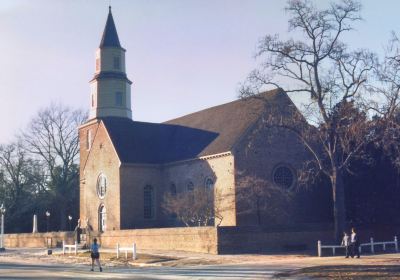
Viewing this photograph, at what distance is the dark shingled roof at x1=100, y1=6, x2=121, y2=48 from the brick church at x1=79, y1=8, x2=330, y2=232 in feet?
0.34

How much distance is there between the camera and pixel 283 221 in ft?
155

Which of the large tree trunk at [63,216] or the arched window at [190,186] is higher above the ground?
the arched window at [190,186]

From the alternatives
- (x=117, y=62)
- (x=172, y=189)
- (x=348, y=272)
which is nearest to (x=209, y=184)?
(x=172, y=189)

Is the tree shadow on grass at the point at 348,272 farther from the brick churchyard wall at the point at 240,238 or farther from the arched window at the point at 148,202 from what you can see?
the arched window at the point at 148,202

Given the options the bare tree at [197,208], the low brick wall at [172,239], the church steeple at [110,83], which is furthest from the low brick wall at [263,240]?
the church steeple at [110,83]

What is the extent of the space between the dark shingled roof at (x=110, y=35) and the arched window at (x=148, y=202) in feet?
51.2

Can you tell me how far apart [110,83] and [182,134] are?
29.6 ft

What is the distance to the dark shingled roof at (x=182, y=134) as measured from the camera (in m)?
50.9

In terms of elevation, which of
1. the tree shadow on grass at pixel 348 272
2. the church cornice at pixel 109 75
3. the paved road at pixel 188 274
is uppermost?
the church cornice at pixel 109 75

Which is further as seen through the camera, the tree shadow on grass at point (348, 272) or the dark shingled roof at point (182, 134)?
the dark shingled roof at point (182, 134)

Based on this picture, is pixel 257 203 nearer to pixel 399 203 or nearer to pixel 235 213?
pixel 235 213

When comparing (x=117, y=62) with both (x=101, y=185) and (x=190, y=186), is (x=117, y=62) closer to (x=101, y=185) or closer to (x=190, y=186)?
(x=101, y=185)

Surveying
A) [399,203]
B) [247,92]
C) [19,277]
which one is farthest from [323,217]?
[19,277]

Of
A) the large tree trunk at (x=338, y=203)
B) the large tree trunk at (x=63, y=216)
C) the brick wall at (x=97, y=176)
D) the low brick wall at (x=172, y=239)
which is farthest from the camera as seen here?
the large tree trunk at (x=63, y=216)
